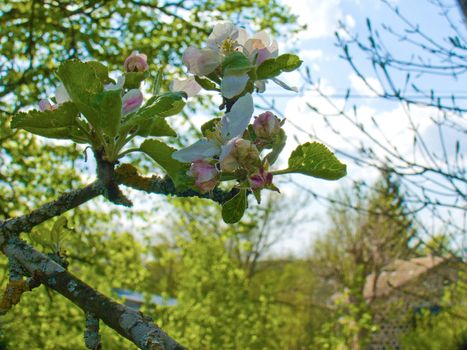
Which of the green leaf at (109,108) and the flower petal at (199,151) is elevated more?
the green leaf at (109,108)

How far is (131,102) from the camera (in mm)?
1024

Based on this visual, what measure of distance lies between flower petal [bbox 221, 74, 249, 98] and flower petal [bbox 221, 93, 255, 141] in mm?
22

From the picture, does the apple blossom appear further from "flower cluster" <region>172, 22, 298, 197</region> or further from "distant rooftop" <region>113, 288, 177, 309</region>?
"distant rooftop" <region>113, 288, 177, 309</region>

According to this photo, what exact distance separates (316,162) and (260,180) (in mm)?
127

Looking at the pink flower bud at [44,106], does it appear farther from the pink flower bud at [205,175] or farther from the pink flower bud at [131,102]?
the pink flower bud at [205,175]

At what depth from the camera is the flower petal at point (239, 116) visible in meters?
0.88

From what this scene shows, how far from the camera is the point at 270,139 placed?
0.93 m

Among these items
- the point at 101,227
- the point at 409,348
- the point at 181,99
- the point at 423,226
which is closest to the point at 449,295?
the point at 409,348

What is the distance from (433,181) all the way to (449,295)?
759 cm

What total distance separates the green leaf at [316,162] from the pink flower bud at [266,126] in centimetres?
6

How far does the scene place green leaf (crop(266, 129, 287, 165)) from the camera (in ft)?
3.05

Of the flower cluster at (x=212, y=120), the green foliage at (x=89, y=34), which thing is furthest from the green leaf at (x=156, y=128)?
the green foliage at (x=89, y=34)

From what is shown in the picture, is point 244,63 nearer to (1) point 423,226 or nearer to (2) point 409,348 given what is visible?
(1) point 423,226

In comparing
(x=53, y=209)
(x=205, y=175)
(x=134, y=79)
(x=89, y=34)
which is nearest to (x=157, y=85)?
(x=134, y=79)
